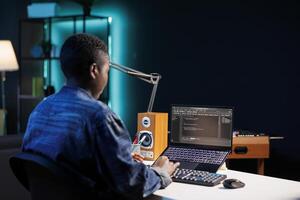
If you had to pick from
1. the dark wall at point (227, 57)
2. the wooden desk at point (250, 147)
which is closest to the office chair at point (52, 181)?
the wooden desk at point (250, 147)

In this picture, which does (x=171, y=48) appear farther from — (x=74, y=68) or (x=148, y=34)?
(x=74, y=68)

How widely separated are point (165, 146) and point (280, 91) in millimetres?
1686

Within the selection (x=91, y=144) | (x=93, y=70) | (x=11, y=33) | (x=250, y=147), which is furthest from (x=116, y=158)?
(x=11, y=33)

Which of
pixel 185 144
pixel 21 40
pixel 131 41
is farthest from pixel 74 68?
pixel 21 40

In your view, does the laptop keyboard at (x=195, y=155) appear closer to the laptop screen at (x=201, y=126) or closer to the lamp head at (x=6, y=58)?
the laptop screen at (x=201, y=126)

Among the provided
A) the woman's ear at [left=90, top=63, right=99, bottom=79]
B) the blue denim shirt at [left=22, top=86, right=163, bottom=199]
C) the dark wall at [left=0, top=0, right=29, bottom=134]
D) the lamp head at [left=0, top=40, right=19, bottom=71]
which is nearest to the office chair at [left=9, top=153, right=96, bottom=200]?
the blue denim shirt at [left=22, top=86, right=163, bottom=199]

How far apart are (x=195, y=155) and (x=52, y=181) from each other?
102 centimetres

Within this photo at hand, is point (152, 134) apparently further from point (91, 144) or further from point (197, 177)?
point (91, 144)

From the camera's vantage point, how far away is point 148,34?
15.2 ft

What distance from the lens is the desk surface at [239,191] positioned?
1.72 m

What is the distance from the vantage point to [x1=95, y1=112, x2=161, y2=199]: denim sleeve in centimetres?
146

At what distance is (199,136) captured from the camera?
2.26 meters

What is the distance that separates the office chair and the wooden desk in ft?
6.85

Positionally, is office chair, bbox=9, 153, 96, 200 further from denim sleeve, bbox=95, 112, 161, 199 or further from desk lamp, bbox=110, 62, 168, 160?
desk lamp, bbox=110, 62, 168, 160
